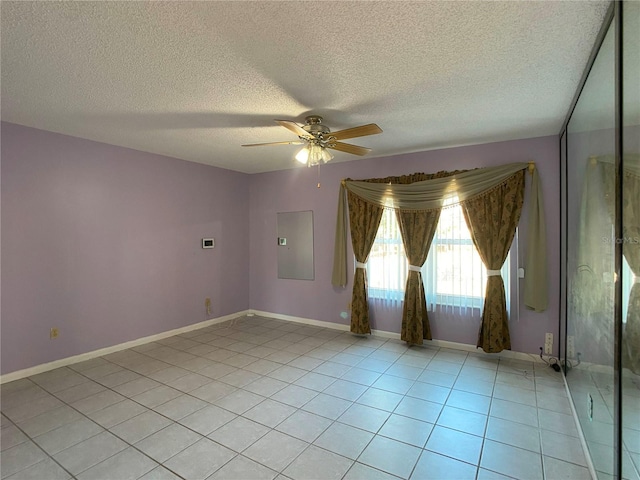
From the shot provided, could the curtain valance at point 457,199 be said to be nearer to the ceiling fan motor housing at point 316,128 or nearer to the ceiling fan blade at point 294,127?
the ceiling fan motor housing at point 316,128

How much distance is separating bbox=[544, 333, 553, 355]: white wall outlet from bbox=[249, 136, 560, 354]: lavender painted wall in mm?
64

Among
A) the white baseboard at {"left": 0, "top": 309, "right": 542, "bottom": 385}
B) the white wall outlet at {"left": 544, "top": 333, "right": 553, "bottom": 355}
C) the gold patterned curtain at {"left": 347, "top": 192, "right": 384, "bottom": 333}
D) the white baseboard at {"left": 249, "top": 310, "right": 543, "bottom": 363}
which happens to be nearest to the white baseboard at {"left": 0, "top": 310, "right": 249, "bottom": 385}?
the white baseboard at {"left": 0, "top": 309, "right": 542, "bottom": 385}

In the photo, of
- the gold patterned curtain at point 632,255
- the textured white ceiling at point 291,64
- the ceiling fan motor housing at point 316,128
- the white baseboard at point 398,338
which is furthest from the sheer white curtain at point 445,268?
the gold patterned curtain at point 632,255

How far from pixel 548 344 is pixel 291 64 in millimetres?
3800

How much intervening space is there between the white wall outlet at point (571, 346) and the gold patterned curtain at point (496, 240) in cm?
75

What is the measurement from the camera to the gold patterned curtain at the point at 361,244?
4.39m

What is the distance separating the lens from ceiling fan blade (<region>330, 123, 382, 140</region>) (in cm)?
240

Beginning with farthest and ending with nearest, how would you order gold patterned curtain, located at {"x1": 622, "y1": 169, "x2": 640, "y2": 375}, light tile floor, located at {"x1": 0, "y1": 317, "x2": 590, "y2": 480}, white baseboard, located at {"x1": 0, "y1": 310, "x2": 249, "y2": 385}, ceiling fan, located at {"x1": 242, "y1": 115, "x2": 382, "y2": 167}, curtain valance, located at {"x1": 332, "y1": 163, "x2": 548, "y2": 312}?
1. curtain valance, located at {"x1": 332, "y1": 163, "x2": 548, "y2": 312}
2. white baseboard, located at {"x1": 0, "y1": 310, "x2": 249, "y2": 385}
3. ceiling fan, located at {"x1": 242, "y1": 115, "x2": 382, "y2": 167}
4. light tile floor, located at {"x1": 0, "y1": 317, "x2": 590, "y2": 480}
5. gold patterned curtain, located at {"x1": 622, "y1": 169, "x2": 640, "y2": 375}

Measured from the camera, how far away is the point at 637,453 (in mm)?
1213

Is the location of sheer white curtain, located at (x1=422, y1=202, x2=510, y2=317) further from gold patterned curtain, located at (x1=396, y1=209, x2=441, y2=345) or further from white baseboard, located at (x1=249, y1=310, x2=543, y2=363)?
white baseboard, located at (x1=249, y1=310, x2=543, y2=363)

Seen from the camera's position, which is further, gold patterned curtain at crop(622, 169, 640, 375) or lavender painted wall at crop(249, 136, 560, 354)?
lavender painted wall at crop(249, 136, 560, 354)

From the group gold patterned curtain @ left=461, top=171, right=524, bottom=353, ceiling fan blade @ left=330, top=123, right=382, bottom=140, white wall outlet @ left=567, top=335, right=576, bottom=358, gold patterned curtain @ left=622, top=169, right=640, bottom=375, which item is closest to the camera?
gold patterned curtain @ left=622, top=169, right=640, bottom=375

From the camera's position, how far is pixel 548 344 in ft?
11.3

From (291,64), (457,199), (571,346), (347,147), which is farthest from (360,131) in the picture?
(571,346)
